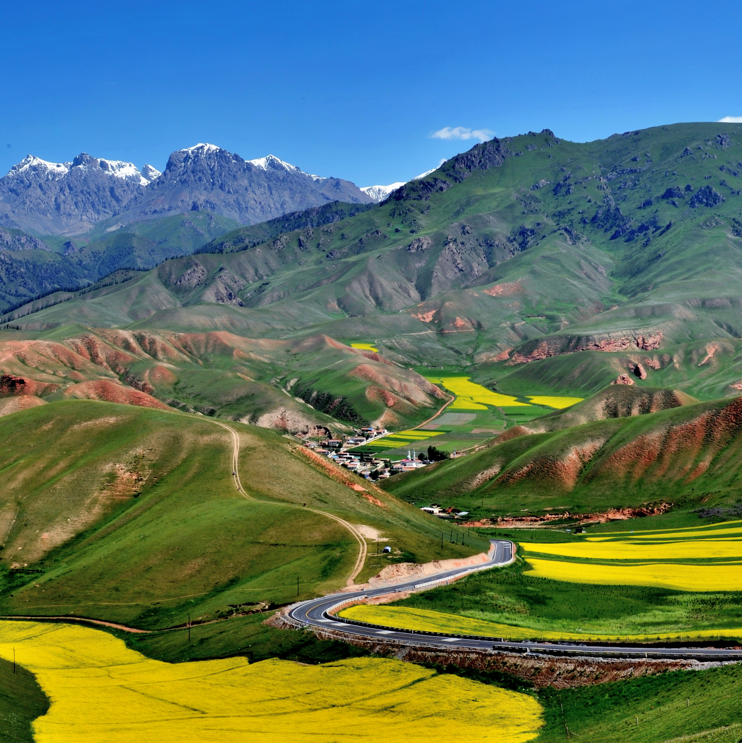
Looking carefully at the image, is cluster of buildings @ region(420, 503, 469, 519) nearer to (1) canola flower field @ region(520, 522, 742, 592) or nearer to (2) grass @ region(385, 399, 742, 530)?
(2) grass @ region(385, 399, 742, 530)

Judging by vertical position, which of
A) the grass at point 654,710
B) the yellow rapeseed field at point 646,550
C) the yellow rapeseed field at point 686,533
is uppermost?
the grass at point 654,710

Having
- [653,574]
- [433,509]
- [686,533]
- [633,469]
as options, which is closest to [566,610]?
[653,574]

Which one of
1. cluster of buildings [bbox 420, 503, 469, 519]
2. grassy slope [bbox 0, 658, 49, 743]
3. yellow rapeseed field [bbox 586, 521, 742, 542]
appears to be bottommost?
yellow rapeseed field [bbox 586, 521, 742, 542]

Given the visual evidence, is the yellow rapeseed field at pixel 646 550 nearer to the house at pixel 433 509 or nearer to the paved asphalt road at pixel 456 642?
the house at pixel 433 509

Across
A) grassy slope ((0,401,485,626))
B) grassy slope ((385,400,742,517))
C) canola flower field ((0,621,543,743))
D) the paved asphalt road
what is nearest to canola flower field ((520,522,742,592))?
grassy slope ((0,401,485,626))

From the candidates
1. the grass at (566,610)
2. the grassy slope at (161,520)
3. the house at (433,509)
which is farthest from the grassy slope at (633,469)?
the grass at (566,610)

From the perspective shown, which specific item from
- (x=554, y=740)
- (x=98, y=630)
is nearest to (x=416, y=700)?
(x=554, y=740)

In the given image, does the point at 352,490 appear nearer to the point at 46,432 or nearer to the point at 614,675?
the point at 46,432
